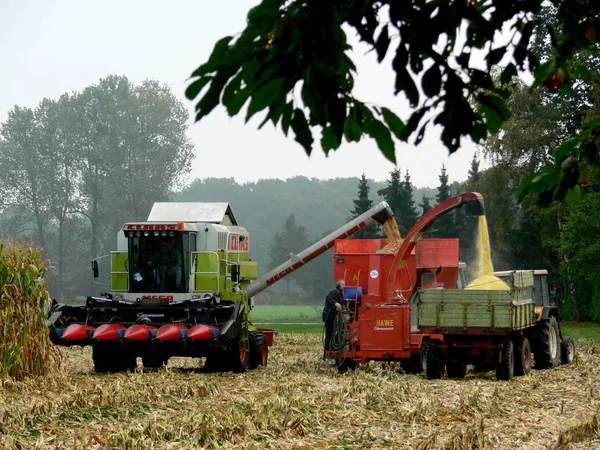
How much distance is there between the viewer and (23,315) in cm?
1557

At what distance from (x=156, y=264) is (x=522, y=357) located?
7.49 m

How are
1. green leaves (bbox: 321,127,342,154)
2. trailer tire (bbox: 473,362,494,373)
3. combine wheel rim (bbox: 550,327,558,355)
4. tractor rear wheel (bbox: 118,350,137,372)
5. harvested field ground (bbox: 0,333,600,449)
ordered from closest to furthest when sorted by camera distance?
green leaves (bbox: 321,127,342,154), harvested field ground (bbox: 0,333,600,449), trailer tire (bbox: 473,362,494,373), tractor rear wheel (bbox: 118,350,137,372), combine wheel rim (bbox: 550,327,558,355)

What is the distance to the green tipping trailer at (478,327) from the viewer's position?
55.5 feet

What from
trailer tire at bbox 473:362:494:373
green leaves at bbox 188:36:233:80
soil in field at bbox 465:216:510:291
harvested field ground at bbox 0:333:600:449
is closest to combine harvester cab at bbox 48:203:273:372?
harvested field ground at bbox 0:333:600:449

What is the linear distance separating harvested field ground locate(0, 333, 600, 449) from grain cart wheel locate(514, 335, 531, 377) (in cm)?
40

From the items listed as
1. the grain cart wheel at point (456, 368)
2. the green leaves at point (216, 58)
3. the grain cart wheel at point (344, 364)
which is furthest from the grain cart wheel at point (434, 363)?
the green leaves at point (216, 58)

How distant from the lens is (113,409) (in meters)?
12.2

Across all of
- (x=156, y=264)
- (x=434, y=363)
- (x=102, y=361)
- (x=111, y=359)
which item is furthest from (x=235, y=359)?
(x=434, y=363)

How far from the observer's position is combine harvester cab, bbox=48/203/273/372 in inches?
711

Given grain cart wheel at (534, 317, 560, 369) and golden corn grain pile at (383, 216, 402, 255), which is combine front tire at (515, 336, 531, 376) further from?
golden corn grain pile at (383, 216, 402, 255)

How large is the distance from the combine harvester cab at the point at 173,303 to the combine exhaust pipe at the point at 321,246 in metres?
2.57

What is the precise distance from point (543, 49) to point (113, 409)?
4057 centimetres

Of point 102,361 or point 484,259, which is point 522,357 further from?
point 102,361

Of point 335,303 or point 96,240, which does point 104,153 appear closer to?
point 96,240
